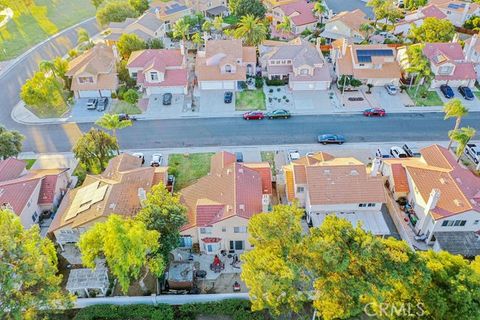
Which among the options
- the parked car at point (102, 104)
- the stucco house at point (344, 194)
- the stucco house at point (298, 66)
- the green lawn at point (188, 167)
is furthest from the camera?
the stucco house at point (298, 66)

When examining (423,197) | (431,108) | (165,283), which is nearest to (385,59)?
(431,108)

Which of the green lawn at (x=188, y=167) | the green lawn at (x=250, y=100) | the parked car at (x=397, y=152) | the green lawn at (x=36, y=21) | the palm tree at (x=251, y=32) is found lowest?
the green lawn at (x=188, y=167)

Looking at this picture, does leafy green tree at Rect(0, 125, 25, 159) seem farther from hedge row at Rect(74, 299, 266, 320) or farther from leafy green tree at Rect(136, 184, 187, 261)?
hedge row at Rect(74, 299, 266, 320)

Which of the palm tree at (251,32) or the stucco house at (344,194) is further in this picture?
the palm tree at (251,32)

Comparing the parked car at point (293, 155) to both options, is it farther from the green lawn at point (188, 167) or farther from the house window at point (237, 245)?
the house window at point (237, 245)


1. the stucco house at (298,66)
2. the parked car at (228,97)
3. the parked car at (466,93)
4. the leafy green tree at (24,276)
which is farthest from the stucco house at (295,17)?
the leafy green tree at (24,276)

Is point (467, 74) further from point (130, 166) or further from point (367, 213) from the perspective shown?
point (130, 166)
